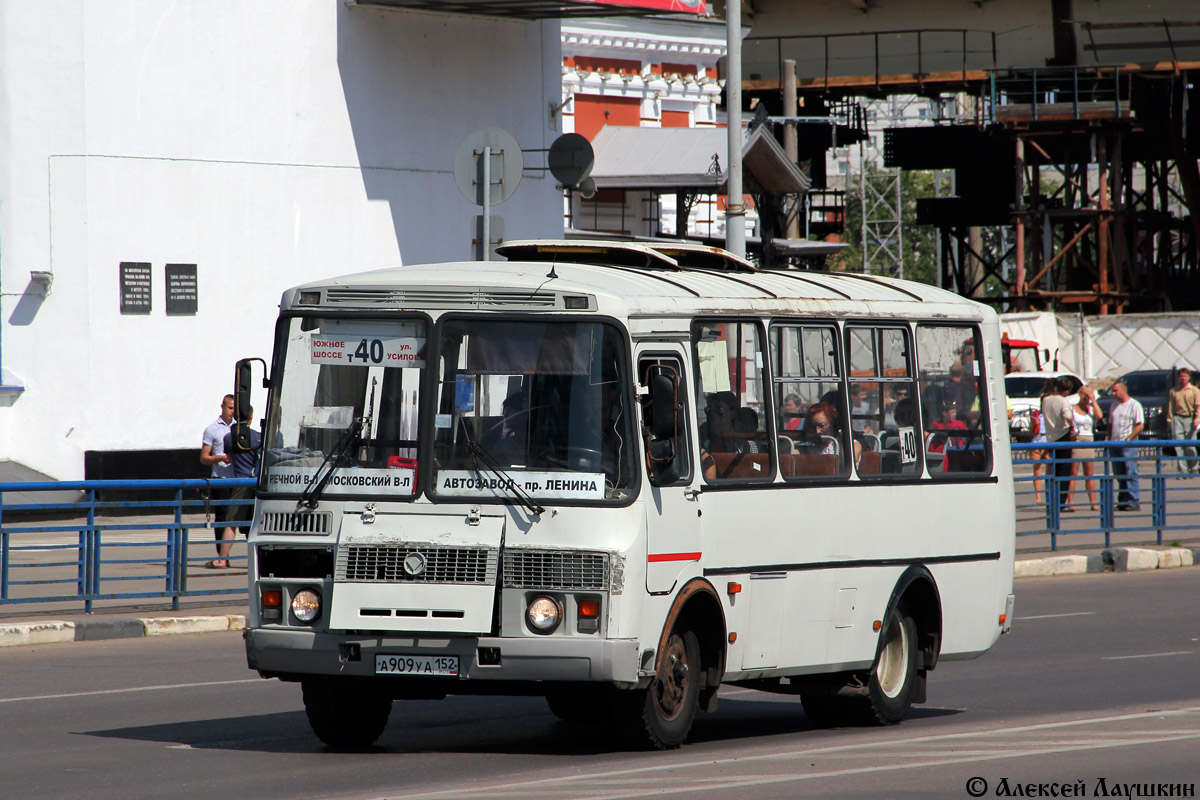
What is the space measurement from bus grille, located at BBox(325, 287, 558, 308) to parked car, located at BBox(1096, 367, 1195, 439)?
108 feet

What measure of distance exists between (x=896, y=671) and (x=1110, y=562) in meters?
11.4

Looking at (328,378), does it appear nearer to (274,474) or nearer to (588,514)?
(274,474)

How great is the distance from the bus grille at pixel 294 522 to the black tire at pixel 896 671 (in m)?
3.43

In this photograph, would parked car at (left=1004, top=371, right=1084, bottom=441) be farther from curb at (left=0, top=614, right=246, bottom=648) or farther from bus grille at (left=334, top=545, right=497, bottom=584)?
bus grille at (left=334, top=545, right=497, bottom=584)

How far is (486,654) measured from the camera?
8633 mm

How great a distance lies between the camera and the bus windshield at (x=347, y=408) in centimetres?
895

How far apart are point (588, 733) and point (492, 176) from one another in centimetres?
674

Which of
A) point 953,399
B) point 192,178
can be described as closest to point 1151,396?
point 192,178

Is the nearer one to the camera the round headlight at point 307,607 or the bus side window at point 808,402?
the round headlight at point 307,607

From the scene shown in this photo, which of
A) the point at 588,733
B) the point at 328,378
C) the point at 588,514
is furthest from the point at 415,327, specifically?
the point at 588,733

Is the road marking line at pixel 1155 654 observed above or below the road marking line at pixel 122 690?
below

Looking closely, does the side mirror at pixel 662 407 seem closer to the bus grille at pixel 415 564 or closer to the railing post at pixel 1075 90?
the bus grille at pixel 415 564

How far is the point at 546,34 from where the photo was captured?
27469 millimetres

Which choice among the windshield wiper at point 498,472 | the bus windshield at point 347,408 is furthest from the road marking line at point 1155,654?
the bus windshield at point 347,408
